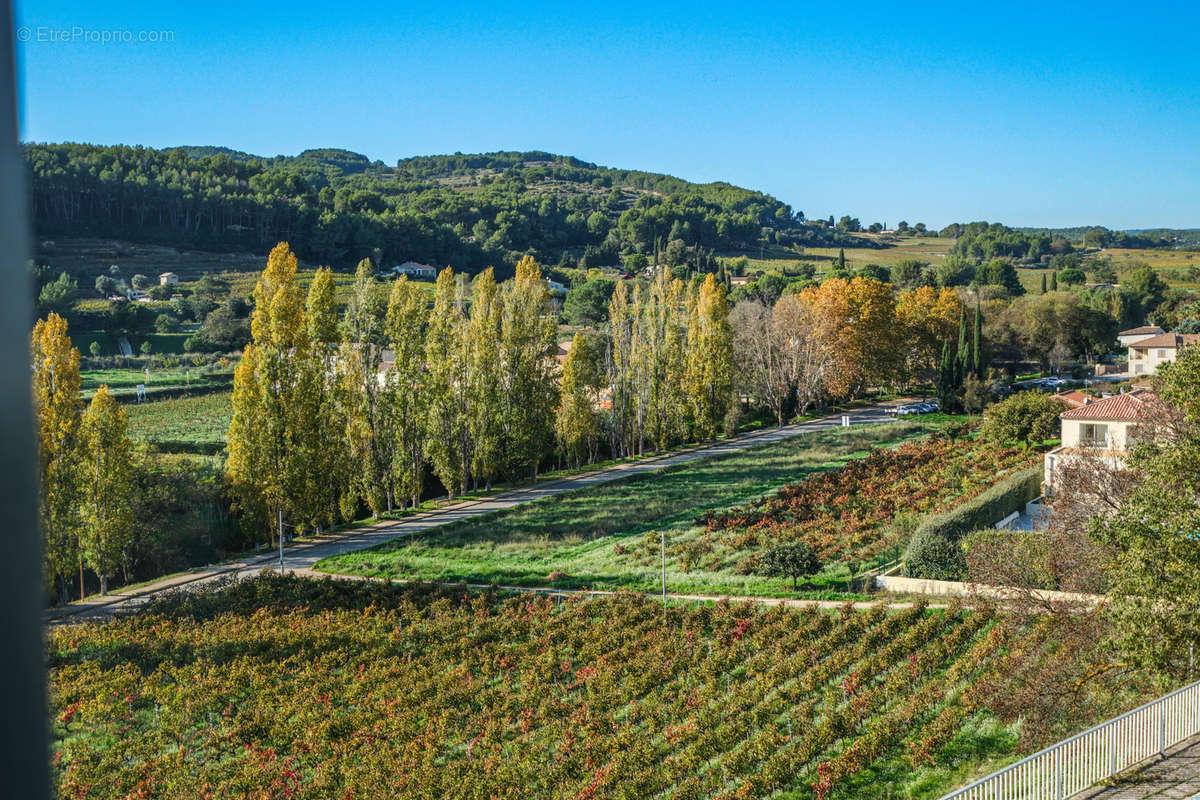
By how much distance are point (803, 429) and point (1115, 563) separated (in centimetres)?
3433

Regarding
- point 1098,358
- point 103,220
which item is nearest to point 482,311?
point 1098,358

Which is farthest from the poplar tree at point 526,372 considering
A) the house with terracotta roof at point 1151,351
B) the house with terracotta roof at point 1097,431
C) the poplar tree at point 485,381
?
the house with terracotta roof at point 1151,351

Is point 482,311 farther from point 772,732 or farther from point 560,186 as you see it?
point 560,186

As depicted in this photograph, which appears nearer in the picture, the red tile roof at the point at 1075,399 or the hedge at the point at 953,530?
the hedge at the point at 953,530

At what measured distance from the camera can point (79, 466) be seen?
70.8ft

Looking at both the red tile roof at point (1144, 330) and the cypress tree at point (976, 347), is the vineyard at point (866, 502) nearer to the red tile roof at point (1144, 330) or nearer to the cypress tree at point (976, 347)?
the cypress tree at point (976, 347)

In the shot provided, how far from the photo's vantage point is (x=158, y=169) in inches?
3553

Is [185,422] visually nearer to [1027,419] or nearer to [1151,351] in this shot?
[1027,419]

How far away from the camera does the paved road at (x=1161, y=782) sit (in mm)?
10102

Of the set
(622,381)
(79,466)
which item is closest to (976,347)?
(622,381)

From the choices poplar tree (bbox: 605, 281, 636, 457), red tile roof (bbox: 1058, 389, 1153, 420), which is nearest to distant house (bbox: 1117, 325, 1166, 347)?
red tile roof (bbox: 1058, 389, 1153, 420)

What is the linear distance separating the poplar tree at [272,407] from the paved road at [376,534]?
1.51 m

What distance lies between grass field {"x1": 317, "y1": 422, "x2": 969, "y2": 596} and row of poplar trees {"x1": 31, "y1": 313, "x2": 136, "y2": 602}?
506 cm

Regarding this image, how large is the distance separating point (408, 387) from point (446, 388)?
1482 millimetres
